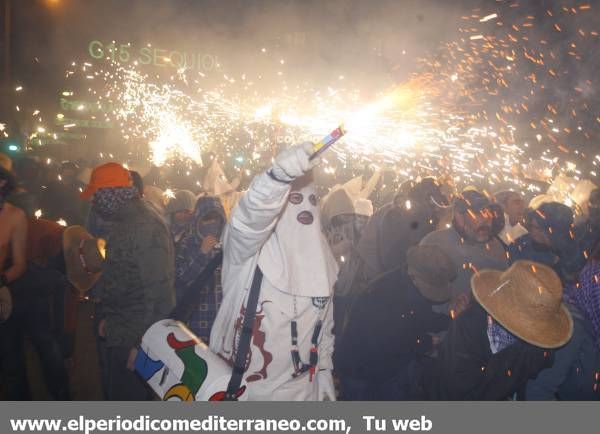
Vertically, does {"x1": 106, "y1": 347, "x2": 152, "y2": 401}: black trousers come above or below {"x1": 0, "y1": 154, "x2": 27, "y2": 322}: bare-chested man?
below

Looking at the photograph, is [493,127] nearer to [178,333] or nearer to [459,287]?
[459,287]

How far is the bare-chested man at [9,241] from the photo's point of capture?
3658 mm

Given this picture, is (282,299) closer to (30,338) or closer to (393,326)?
(393,326)

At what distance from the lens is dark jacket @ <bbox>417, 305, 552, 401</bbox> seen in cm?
256

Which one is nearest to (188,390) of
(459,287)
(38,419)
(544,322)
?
(38,419)

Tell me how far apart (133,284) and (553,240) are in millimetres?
3655

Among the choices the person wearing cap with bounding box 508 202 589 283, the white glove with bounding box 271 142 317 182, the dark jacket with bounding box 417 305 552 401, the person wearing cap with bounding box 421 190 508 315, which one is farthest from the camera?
the person wearing cap with bounding box 421 190 508 315

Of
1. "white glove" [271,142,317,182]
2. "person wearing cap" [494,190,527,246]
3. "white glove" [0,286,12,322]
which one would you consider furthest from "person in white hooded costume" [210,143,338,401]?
"person wearing cap" [494,190,527,246]

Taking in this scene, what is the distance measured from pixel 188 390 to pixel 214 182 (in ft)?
17.1

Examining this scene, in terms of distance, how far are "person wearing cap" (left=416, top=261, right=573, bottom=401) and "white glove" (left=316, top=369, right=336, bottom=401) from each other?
68 cm

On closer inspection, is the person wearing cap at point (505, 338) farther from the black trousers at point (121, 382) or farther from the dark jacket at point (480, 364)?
the black trousers at point (121, 382)

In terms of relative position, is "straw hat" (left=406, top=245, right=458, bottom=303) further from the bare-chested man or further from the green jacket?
the bare-chested man

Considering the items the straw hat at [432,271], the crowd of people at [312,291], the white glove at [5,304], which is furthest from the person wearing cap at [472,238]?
the white glove at [5,304]

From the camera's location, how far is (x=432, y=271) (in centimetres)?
339
